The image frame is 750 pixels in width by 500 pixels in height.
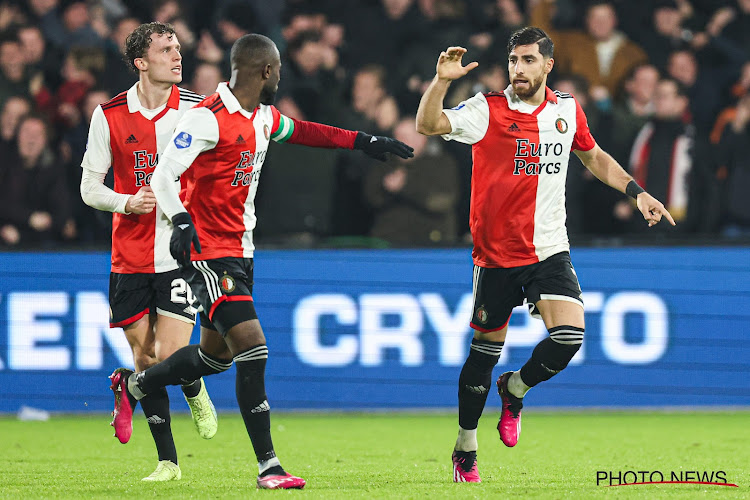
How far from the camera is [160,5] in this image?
10.2 metres

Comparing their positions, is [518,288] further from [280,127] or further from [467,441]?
[280,127]

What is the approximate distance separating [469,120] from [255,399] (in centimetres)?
174

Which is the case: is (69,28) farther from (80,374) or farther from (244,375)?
(244,375)

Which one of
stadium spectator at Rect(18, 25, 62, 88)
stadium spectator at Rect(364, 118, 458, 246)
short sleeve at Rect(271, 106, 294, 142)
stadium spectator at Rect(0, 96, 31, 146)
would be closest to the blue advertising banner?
stadium spectator at Rect(364, 118, 458, 246)

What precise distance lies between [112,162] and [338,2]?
14.9 ft

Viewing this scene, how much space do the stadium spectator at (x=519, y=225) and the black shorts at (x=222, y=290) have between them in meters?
1.23

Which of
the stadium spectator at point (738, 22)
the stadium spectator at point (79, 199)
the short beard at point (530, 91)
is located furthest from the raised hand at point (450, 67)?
the stadium spectator at point (738, 22)

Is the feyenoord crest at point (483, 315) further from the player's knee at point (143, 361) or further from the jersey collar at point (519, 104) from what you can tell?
the player's knee at point (143, 361)

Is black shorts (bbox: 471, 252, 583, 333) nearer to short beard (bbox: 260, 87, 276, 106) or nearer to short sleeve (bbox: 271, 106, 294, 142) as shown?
short sleeve (bbox: 271, 106, 294, 142)

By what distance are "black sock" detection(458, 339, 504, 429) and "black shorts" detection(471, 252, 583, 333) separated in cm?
10

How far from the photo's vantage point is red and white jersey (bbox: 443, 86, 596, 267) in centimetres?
596

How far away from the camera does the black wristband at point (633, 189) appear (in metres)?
6.09

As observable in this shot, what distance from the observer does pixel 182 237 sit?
519 centimetres

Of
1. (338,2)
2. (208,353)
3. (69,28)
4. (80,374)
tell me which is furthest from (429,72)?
(208,353)
